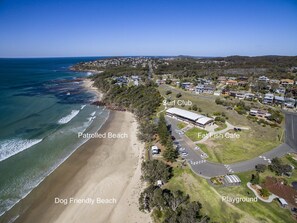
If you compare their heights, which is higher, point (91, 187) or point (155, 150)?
point (155, 150)

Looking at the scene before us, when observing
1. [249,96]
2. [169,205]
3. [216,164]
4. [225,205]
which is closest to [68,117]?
[216,164]

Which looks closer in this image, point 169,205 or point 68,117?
point 169,205

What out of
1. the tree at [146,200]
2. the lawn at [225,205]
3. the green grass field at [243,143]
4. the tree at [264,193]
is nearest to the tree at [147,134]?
the green grass field at [243,143]

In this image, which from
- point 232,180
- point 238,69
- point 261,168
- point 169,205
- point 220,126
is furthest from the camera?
point 238,69

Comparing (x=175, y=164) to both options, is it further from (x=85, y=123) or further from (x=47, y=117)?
(x=47, y=117)

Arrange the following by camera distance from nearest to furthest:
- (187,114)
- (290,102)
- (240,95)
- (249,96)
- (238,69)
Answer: (187,114), (290,102), (249,96), (240,95), (238,69)

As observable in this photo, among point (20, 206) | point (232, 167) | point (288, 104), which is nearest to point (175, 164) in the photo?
point (232, 167)

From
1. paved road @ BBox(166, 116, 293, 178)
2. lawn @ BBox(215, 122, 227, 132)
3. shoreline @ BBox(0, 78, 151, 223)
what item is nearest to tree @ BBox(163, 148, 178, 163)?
paved road @ BBox(166, 116, 293, 178)

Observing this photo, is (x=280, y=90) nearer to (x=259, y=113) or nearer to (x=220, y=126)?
(x=259, y=113)
